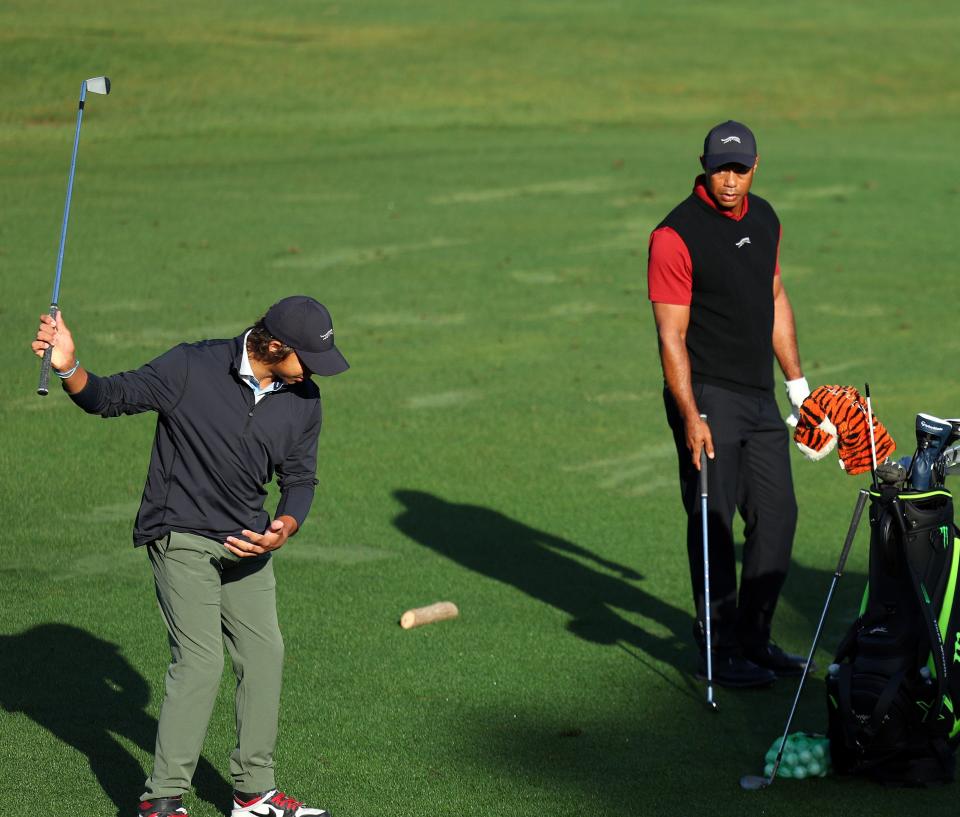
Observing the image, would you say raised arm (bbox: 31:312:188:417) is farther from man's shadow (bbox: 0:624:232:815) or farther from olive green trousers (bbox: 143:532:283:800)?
man's shadow (bbox: 0:624:232:815)

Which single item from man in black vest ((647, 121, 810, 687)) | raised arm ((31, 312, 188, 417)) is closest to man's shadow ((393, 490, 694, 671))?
man in black vest ((647, 121, 810, 687))

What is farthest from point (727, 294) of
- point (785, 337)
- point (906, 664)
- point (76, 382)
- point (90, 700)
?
point (90, 700)

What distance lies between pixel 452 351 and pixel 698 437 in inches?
305

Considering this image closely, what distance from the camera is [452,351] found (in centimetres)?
1524

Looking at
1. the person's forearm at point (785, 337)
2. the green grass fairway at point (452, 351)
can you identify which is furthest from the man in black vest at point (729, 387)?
the green grass fairway at point (452, 351)

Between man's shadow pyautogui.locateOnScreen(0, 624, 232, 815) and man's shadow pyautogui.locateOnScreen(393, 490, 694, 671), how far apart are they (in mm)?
2419

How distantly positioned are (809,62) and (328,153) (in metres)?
13.7

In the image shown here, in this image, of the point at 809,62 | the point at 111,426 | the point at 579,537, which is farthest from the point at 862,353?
the point at 809,62

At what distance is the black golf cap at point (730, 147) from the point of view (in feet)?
24.9

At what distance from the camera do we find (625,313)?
55.0 feet

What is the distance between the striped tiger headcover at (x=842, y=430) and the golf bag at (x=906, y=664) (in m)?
0.44

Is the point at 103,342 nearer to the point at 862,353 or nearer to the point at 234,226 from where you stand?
the point at 234,226

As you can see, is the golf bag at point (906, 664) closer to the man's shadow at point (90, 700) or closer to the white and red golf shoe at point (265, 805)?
the white and red golf shoe at point (265, 805)

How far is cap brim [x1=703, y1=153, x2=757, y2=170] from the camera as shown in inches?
299
